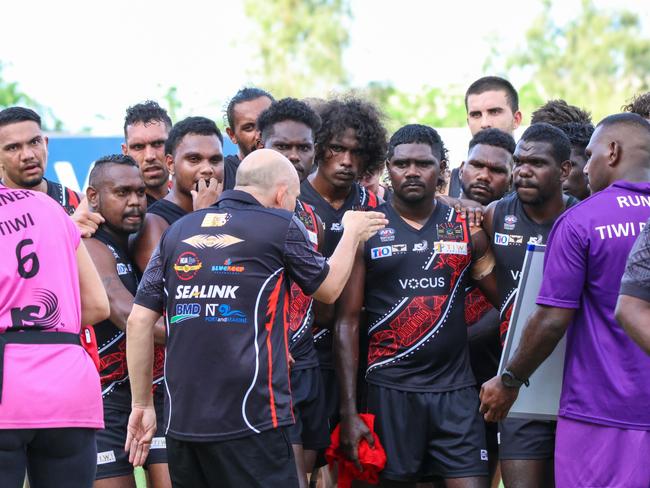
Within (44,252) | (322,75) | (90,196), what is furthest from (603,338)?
(322,75)

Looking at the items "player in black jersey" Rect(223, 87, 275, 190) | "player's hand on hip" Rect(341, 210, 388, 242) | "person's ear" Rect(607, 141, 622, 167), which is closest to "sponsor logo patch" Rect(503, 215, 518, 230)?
"player's hand on hip" Rect(341, 210, 388, 242)

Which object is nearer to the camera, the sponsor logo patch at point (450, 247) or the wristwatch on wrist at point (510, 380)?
the wristwatch on wrist at point (510, 380)

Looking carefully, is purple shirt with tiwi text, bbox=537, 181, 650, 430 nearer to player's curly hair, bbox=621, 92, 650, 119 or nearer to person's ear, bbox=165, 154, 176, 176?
player's curly hair, bbox=621, 92, 650, 119

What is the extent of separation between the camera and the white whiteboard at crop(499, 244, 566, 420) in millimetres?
6016

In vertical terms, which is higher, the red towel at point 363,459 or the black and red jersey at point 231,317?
the black and red jersey at point 231,317

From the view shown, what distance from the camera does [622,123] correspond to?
5688mm

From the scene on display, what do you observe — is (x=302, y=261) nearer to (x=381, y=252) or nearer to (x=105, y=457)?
(x=381, y=252)

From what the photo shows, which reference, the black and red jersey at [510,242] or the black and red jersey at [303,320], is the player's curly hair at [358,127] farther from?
the black and red jersey at [510,242]

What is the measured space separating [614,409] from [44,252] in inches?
112

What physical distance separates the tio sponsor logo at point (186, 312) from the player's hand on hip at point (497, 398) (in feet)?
5.25

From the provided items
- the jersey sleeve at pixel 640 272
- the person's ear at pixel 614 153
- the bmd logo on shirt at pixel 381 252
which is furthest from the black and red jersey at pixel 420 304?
the jersey sleeve at pixel 640 272

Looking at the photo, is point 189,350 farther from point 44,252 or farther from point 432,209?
point 432,209

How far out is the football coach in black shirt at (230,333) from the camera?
5367mm

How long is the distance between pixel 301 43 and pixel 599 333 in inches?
1459
